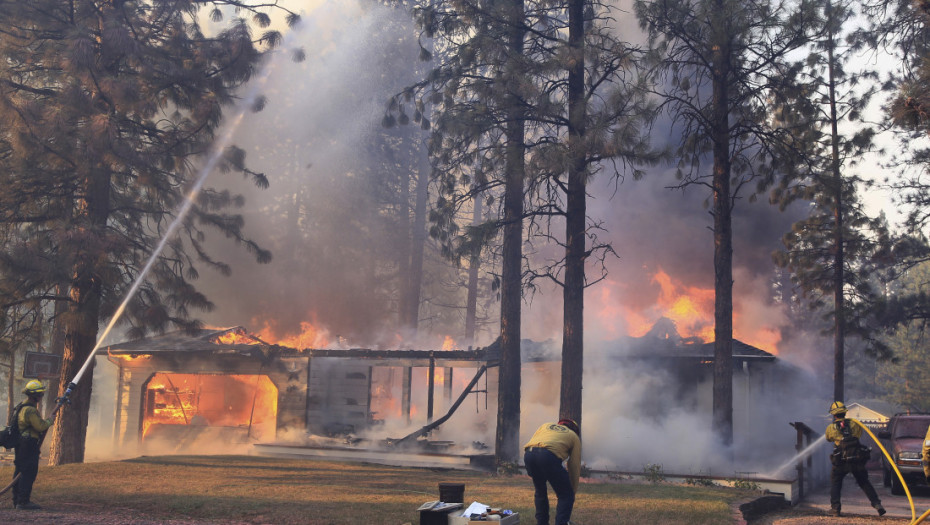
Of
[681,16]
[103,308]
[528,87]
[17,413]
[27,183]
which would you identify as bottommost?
[17,413]

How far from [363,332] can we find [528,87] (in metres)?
25.1

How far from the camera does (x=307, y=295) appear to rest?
3766 cm

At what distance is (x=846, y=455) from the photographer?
11.1m

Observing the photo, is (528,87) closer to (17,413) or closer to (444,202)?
(444,202)

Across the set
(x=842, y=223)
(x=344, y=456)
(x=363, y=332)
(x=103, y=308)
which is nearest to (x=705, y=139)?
(x=842, y=223)

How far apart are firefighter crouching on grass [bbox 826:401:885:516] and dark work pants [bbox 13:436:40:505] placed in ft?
38.3

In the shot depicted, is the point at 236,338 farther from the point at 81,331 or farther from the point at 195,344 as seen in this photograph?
the point at 81,331

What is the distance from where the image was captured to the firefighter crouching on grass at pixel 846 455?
11023 millimetres

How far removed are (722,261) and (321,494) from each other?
10.6 meters

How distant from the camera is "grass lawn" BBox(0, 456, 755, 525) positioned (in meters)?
9.39

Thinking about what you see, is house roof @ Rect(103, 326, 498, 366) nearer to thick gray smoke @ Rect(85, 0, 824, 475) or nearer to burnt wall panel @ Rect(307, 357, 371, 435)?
burnt wall panel @ Rect(307, 357, 371, 435)

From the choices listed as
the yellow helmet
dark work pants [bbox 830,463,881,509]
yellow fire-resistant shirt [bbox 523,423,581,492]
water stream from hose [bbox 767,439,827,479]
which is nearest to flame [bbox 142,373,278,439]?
the yellow helmet

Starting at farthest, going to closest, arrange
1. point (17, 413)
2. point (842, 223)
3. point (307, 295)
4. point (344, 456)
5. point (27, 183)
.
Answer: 1. point (307, 295)
2. point (842, 223)
3. point (344, 456)
4. point (27, 183)
5. point (17, 413)

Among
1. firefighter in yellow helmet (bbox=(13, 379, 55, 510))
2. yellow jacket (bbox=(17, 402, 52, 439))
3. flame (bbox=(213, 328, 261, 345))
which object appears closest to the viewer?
firefighter in yellow helmet (bbox=(13, 379, 55, 510))
